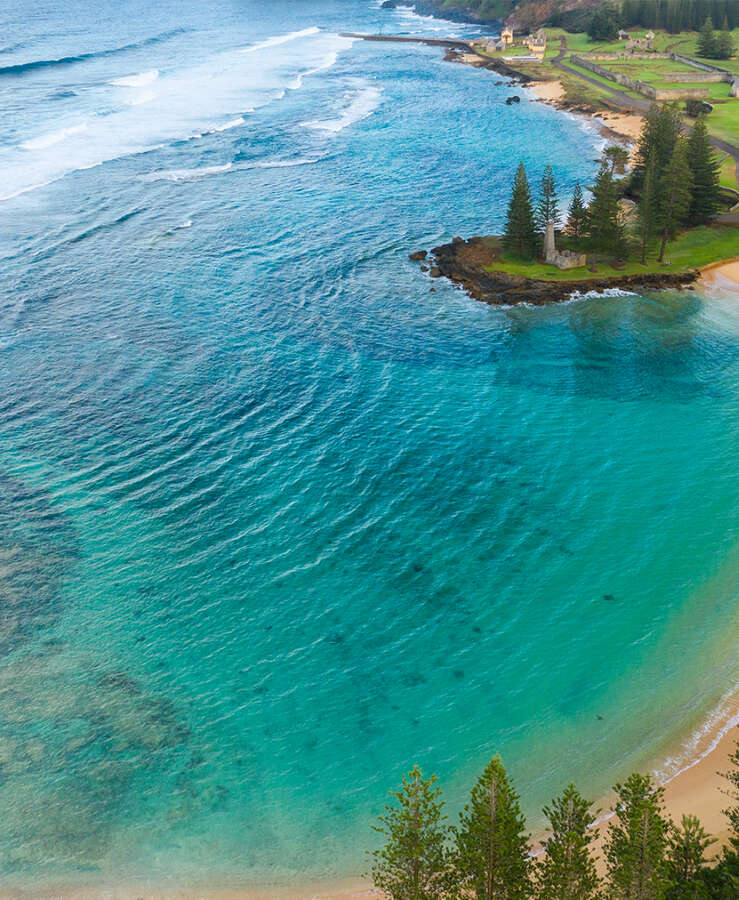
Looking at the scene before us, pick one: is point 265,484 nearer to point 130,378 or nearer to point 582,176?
point 130,378

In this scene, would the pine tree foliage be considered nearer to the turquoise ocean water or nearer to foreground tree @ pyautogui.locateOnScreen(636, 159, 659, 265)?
the turquoise ocean water

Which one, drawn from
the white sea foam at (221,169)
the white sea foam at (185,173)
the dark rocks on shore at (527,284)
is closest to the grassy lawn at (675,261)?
the dark rocks on shore at (527,284)

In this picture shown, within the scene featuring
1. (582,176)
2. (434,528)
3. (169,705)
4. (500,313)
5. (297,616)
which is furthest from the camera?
(582,176)

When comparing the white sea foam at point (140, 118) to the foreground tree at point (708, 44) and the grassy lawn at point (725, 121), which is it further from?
the foreground tree at point (708, 44)

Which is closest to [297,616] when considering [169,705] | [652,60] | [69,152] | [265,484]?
[169,705]

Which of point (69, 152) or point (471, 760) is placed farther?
point (69, 152)

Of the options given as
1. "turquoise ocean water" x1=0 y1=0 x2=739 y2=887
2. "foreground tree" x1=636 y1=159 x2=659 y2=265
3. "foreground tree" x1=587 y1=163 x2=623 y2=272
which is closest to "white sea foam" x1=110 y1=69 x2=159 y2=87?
"turquoise ocean water" x1=0 y1=0 x2=739 y2=887
